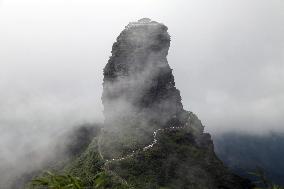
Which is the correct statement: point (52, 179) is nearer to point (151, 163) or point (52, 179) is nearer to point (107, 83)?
point (151, 163)

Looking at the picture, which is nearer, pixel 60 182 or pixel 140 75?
pixel 60 182

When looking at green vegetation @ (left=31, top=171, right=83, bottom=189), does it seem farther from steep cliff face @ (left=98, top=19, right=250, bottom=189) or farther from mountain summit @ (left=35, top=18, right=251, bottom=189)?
steep cliff face @ (left=98, top=19, right=250, bottom=189)

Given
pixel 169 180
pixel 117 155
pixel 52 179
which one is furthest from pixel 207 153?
pixel 52 179

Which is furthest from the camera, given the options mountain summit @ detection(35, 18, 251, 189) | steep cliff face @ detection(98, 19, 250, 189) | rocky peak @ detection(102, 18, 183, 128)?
rocky peak @ detection(102, 18, 183, 128)

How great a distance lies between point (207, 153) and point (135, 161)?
1924 centimetres

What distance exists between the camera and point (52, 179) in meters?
20.3

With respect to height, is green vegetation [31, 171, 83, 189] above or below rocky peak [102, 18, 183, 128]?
below

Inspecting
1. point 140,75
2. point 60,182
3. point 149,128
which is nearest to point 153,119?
point 149,128

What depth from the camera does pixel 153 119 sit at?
90.2m

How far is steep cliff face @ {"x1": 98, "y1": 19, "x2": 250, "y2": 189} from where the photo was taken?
8194cm

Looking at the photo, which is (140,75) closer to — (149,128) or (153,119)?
Result: (153,119)

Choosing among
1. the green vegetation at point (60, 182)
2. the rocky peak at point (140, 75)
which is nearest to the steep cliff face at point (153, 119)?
the rocky peak at point (140, 75)

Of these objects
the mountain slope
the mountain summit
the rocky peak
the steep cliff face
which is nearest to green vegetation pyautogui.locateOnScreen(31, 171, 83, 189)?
the mountain summit

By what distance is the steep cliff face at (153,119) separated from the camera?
81938 mm
